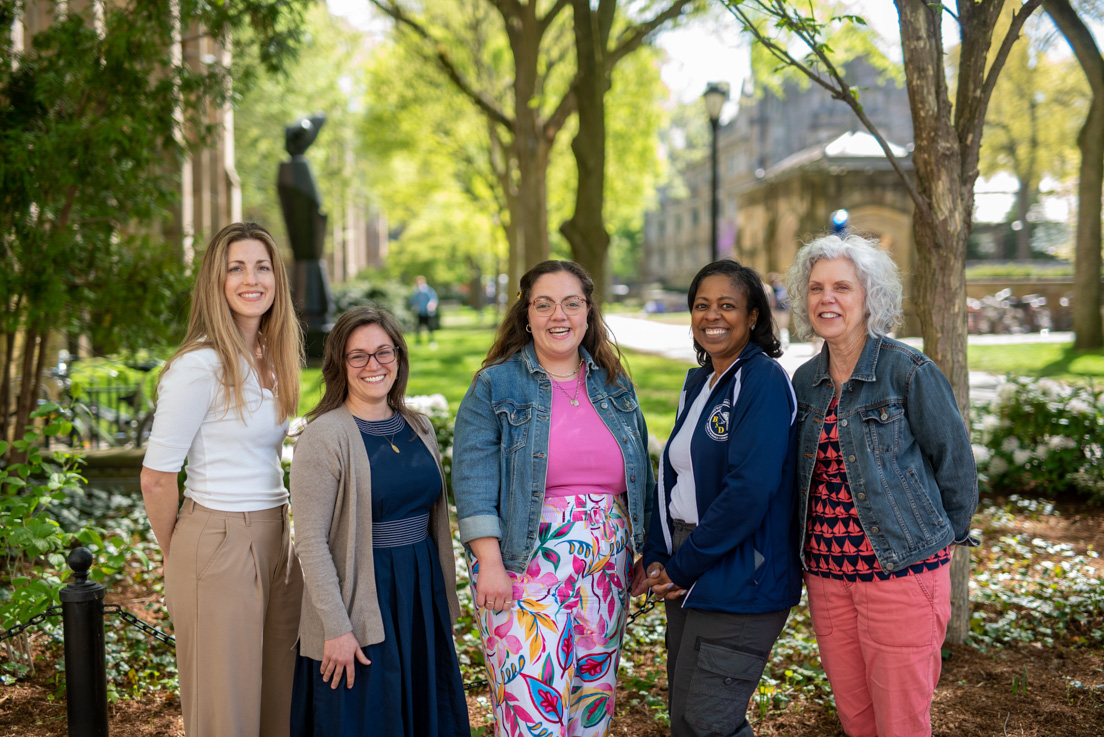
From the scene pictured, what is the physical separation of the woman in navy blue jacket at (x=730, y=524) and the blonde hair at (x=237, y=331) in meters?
1.38

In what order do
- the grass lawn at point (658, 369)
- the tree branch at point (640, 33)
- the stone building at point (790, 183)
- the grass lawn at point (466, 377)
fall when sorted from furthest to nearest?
1. the stone building at point (790, 183)
2. the grass lawn at point (658, 369)
3. the tree branch at point (640, 33)
4. the grass lawn at point (466, 377)

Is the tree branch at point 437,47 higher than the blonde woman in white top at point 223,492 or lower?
higher

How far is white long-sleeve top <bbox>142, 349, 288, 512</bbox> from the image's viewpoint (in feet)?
8.89

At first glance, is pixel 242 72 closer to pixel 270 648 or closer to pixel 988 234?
pixel 270 648

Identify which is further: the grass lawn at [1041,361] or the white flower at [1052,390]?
the grass lawn at [1041,361]

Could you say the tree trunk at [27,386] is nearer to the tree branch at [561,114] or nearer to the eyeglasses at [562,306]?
the eyeglasses at [562,306]

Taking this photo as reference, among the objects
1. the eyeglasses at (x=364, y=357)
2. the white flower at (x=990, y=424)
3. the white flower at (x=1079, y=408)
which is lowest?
the white flower at (x=990, y=424)

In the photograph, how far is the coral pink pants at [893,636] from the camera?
8.63 ft

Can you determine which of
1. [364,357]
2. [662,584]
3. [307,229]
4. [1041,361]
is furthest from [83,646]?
[1041,361]

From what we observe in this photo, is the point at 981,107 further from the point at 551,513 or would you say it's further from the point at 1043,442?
the point at 1043,442

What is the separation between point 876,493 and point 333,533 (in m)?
1.70

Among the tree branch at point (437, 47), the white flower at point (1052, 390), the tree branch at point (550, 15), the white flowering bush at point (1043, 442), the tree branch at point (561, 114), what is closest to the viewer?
the white flowering bush at point (1043, 442)

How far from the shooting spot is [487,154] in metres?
31.2

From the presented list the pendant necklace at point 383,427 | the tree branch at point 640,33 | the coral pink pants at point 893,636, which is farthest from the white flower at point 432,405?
the tree branch at point 640,33
